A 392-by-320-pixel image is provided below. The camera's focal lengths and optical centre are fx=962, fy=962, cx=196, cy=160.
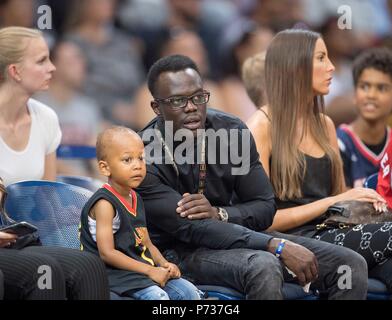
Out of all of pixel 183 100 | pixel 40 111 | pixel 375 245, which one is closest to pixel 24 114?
pixel 40 111

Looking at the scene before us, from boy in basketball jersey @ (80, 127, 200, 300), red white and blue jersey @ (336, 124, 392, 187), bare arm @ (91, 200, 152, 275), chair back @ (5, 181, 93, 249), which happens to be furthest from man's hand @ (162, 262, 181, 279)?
red white and blue jersey @ (336, 124, 392, 187)

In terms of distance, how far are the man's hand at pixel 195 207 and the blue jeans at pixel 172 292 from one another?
0.89 ft

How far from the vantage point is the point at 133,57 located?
5.83 m

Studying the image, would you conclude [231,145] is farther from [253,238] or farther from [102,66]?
[102,66]

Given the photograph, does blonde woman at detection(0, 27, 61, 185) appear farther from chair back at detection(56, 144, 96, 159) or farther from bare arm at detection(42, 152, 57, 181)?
chair back at detection(56, 144, 96, 159)

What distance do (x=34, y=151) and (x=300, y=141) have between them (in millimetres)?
1236

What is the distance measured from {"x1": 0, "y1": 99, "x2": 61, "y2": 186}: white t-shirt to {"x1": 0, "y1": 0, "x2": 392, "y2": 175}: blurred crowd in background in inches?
40.1

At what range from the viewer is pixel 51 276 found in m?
3.61

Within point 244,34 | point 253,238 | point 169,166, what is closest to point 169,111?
point 169,166

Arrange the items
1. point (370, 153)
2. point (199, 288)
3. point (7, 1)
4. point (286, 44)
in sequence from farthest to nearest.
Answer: point (7, 1)
point (370, 153)
point (286, 44)
point (199, 288)

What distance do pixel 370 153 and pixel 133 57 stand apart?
63.3 inches

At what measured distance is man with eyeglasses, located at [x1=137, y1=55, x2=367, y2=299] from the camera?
151 inches

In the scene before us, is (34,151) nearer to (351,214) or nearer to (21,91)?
(21,91)

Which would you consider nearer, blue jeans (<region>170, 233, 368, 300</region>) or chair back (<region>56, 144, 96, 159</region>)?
blue jeans (<region>170, 233, 368, 300</region>)
